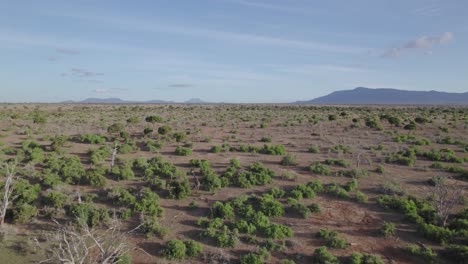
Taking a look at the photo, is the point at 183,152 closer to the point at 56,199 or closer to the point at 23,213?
the point at 56,199

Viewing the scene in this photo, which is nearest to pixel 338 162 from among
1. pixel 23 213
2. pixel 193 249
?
pixel 193 249

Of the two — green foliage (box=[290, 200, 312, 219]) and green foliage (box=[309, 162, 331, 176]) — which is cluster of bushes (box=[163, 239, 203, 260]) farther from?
green foliage (box=[309, 162, 331, 176])

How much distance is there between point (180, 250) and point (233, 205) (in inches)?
167

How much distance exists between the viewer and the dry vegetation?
40.4 feet

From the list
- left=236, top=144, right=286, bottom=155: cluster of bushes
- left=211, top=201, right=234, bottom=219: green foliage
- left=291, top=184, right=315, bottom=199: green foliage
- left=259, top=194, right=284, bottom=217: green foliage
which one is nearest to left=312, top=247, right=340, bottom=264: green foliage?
left=259, top=194, right=284, bottom=217: green foliage

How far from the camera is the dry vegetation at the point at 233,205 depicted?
1231 centimetres

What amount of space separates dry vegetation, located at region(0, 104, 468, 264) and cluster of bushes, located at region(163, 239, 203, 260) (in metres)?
0.04

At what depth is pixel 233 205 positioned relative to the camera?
1591cm

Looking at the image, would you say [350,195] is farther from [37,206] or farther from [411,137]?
[411,137]

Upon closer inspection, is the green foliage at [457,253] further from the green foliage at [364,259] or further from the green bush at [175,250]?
the green bush at [175,250]

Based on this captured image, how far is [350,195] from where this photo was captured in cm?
1766

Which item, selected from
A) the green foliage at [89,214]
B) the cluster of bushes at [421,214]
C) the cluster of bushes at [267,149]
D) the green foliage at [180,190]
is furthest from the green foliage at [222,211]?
the cluster of bushes at [267,149]

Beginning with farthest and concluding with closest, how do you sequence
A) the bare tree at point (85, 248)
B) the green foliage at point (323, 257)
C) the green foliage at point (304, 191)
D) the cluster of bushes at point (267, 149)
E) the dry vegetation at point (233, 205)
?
the cluster of bushes at point (267, 149) → the green foliage at point (304, 191) → the dry vegetation at point (233, 205) → the green foliage at point (323, 257) → the bare tree at point (85, 248)

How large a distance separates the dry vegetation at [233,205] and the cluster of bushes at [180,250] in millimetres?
41
